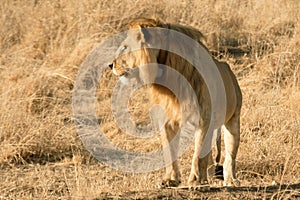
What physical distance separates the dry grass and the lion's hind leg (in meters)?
0.22

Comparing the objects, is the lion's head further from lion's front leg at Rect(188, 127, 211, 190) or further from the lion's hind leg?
the lion's hind leg

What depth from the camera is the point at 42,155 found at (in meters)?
7.16

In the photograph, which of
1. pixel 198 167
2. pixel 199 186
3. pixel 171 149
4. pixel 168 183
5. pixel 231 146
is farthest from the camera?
pixel 231 146

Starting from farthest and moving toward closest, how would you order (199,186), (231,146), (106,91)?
(106,91) < (231,146) < (199,186)

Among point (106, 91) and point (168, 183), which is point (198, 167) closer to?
point (168, 183)

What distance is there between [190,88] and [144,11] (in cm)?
554

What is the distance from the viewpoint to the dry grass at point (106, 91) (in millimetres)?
6114

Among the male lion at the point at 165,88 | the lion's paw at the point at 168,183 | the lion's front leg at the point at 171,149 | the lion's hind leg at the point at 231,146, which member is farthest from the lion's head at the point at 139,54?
the lion's hind leg at the point at 231,146

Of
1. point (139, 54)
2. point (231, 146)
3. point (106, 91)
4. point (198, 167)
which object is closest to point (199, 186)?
point (198, 167)

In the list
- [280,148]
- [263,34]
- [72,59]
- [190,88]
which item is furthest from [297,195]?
[263,34]

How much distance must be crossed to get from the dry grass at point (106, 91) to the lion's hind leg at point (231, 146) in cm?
22

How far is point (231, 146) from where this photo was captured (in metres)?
6.25

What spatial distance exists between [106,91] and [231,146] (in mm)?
3053

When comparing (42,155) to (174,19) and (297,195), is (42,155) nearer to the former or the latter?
(297,195)
